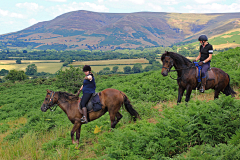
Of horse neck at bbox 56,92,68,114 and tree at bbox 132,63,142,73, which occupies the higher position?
horse neck at bbox 56,92,68,114

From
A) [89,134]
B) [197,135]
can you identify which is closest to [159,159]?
[197,135]

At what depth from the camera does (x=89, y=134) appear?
835cm

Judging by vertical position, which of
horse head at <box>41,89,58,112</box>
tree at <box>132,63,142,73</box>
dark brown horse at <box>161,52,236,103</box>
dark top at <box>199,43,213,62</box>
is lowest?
tree at <box>132,63,142,73</box>

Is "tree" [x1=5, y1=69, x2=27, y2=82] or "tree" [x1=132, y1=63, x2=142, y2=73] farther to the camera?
"tree" [x1=132, y1=63, x2=142, y2=73]

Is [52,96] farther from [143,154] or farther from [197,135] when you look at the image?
[197,135]

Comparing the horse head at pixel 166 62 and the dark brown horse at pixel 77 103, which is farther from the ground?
the horse head at pixel 166 62

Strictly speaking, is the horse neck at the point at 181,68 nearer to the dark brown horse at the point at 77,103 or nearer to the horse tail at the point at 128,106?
the horse tail at the point at 128,106

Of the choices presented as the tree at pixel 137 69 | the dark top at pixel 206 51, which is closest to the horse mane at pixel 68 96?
the dark top at pixel 206 51

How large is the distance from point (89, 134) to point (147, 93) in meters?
7.98

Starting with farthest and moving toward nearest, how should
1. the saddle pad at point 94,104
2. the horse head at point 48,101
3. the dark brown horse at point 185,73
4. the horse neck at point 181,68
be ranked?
the horse neck at point 181,68 → the dark brown horse at point 185,73 → the horse head at point 48,101 → the saddle pad at point 94,104

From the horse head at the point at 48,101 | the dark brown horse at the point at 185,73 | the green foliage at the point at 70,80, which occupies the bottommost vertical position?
the green foliage at the point at 70,80

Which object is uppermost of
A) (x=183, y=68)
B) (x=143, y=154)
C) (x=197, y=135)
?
(x=183, y=68)

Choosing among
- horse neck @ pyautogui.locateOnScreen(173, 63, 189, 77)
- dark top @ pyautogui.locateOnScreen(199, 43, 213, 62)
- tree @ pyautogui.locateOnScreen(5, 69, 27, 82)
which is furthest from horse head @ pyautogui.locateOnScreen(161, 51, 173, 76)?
tree @ pyautogui.locateOnScreen(5, 69, 27, 82)

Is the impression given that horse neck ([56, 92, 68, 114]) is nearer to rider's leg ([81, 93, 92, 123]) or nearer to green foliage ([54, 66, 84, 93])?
rider's leg ([81, 93, 92, 123])
